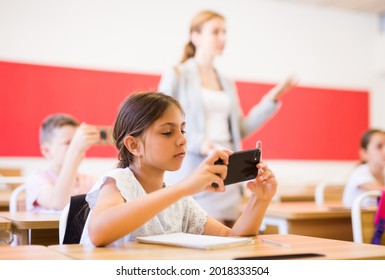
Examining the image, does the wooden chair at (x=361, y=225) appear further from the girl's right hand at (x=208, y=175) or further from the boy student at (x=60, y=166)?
the girl's right hand at (x=208, y=175)

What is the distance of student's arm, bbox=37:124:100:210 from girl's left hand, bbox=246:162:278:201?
3.28ft

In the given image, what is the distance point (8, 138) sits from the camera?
4.28 m

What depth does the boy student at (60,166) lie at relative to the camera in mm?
2301

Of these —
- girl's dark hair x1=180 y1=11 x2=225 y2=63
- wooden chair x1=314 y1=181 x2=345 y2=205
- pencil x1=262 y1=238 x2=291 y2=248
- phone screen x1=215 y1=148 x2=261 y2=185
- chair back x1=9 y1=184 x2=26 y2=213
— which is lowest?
pencil x1=262 y1=238 x2=291 y2=248

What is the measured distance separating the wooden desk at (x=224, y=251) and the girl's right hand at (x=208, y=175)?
128mm

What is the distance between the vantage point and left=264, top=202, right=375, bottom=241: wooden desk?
2443 mm

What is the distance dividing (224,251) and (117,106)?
3.78 metres

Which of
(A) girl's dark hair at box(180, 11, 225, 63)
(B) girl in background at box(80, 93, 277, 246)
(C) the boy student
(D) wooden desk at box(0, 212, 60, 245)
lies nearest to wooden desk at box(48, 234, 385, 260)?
(B) girl in background at box(80, 93, 277, 246)

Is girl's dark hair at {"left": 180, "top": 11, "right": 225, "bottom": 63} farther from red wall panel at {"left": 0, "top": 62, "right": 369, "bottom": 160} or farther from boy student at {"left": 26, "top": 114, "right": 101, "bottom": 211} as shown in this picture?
boy student at {"left": 26, "top": 114, "right": 101, "bottom": 211}

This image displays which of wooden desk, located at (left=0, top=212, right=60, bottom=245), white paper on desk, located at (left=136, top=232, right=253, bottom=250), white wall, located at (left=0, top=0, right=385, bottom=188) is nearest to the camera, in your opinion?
white paper on desk, located at (left=136, top=232, right=253, bottom=250)

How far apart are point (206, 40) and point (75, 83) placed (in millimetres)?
2040

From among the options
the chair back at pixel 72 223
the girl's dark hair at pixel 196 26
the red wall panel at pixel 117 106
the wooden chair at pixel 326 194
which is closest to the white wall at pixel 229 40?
the red wall panel at pixel 117 106
